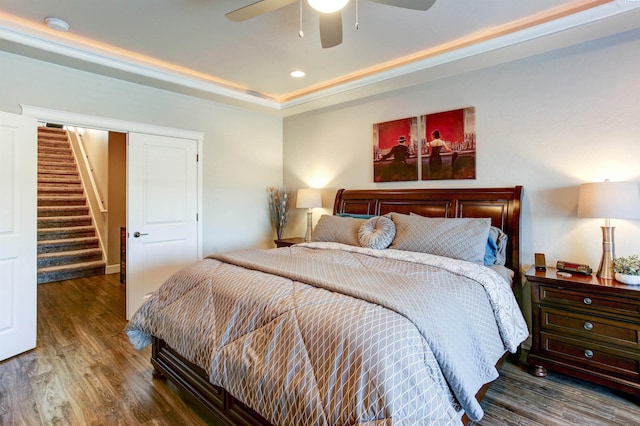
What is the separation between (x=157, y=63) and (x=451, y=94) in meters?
2.96

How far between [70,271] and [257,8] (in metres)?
5.42

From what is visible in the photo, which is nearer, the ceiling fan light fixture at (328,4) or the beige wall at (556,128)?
the ceiling fan light fixture at (328,4)

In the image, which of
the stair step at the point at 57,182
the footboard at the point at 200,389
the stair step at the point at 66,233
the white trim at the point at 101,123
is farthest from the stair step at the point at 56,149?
the footboard at the point at 200,389

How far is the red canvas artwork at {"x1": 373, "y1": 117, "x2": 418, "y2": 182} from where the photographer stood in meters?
3.71

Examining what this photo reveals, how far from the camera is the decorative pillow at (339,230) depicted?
11.0ft

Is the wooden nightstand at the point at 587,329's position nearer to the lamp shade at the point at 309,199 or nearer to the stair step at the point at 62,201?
the lamp shade at the point at 309,199

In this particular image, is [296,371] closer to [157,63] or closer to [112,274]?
[157,63]

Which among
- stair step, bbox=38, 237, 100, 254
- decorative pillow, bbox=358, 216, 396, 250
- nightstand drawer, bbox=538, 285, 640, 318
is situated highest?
decorative pillow, bbox=358, 216, 396, 250

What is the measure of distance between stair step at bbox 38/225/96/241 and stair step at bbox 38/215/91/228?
0.09 meters

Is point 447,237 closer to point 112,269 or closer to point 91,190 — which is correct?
point 112,269

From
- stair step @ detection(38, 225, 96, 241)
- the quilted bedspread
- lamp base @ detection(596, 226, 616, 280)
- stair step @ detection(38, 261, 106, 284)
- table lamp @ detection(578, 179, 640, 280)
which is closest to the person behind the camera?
the quilted bedspread

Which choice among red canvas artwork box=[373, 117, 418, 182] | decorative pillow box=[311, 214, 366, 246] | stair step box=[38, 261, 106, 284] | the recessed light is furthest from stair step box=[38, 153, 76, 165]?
red canvas artwork box=[373, 117, 418, 182]

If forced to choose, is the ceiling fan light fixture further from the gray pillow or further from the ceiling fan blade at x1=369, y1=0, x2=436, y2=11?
the gray pillow

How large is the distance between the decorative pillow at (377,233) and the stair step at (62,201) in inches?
241
